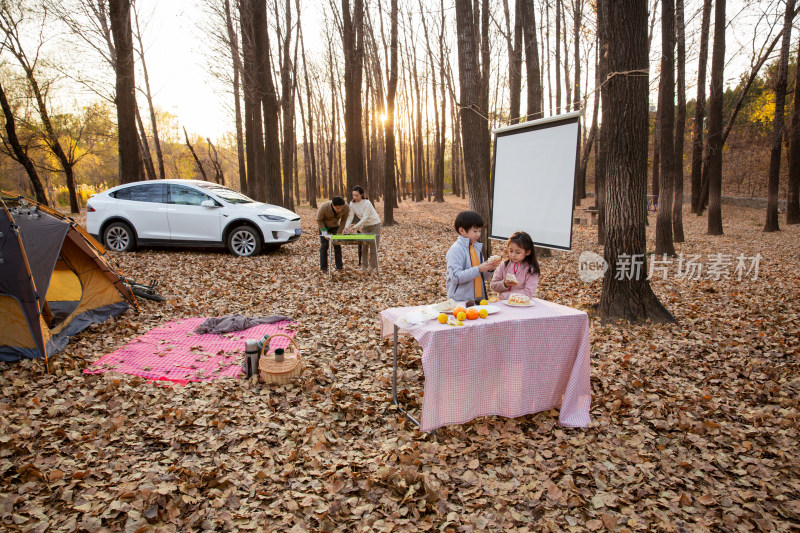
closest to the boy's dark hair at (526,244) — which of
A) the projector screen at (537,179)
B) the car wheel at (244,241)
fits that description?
the projector screen at (537,179)

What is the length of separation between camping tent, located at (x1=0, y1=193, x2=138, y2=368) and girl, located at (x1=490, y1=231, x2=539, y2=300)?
511 centimetres

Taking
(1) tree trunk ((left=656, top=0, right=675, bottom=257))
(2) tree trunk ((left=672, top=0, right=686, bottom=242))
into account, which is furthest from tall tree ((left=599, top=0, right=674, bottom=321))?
(2) tree trunk ((left=672, top=0, right=686, bottom=242))

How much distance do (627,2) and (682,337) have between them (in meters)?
4.37

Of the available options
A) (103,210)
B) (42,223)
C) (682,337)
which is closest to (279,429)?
(42,223)

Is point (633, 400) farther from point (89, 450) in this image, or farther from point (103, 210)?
point (103, 210)

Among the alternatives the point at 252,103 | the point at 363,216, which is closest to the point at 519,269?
the point at 363,216

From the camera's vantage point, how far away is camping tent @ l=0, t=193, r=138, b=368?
190 inches

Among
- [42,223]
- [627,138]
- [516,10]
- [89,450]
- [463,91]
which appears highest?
[516,10]

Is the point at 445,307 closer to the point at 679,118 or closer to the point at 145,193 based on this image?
the point at 145,193

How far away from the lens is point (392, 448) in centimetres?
339

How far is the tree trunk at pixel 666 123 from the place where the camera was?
9.64 meters

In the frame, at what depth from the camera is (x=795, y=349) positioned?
5016 millimetres

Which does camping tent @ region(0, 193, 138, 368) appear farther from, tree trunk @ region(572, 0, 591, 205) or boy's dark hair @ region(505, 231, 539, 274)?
tree trunk @ region(572, 0, 591, 205)

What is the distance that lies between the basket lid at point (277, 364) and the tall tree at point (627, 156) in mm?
4415
